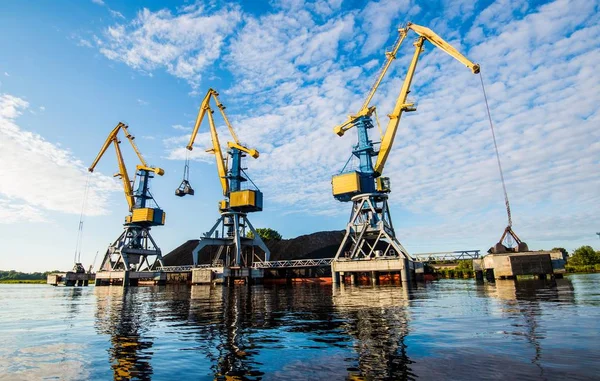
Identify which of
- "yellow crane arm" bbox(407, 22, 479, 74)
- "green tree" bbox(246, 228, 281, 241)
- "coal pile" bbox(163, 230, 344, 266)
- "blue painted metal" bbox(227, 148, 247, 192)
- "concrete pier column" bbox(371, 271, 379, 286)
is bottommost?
"concrete pier column" bbox(371, 271, 379, 286)

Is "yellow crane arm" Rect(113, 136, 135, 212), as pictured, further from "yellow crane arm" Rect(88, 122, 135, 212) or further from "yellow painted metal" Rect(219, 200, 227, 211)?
"yellow painted metal" Rect(219, 200, 227, 211)

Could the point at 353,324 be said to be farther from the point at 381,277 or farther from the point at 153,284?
the point at 153,284

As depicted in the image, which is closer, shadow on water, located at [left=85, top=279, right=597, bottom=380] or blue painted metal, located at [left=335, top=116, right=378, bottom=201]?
shadow on water, located at [left=85, top=279, right=597, bottom=380]

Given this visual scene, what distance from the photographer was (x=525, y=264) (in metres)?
41.8

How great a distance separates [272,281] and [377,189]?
26779 millimetres

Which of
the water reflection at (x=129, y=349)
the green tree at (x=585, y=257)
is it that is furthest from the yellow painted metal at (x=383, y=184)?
the green tree at (x=585, y=257)

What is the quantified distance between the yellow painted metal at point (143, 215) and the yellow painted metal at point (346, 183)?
47095mm

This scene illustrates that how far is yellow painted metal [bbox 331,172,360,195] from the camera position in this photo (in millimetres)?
52375

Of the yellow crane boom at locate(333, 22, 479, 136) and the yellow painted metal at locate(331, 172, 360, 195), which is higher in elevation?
the yellow crane boom at locate(333, 22, 479, 136)

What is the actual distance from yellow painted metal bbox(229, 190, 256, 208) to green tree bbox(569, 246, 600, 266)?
295 feet

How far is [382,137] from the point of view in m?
55.3

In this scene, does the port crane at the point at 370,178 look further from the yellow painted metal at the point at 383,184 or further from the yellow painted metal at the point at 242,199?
the yellow painted metal at the point at 242,199

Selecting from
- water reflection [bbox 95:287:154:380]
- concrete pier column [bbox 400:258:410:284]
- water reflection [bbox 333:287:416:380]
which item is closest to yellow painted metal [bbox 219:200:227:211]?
concrete pier column [bbox 400:258:410:284]

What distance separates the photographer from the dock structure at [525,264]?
1614 inches
